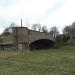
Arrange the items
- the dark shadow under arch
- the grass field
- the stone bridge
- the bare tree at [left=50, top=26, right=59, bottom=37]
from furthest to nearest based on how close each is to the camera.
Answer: the bare tree at [left=50, top=26, right=59, bottom=37]
the dark shadow under arch
the stone bridge
the grass field

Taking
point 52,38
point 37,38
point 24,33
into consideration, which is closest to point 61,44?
point 52,38

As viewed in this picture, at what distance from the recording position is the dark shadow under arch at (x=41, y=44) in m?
51.4

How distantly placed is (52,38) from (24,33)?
276 inches

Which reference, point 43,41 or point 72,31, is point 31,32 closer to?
point 43,41

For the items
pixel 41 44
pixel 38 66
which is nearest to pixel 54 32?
pixel 41 44

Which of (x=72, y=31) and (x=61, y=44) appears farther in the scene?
(x=72, y=31)

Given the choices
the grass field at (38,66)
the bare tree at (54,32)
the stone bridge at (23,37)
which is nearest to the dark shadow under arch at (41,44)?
the stone bridge at (23,37)

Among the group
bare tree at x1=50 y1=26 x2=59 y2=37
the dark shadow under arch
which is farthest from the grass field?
bare tree at x1=50 y1=26 x2=59 y2=37

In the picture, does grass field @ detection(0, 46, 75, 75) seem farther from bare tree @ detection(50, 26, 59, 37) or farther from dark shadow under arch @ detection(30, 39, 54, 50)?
bare tree @ detection(50, 26, 59, 37)

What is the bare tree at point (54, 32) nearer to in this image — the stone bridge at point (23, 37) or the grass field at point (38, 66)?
the stone bridge at point (23, 37)

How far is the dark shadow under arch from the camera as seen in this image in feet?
169

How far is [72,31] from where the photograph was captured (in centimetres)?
5481

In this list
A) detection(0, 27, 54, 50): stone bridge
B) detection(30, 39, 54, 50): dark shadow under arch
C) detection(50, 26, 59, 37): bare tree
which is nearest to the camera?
detection(0, 27, 54, 50): stone bridge

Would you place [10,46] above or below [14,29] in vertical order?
below
